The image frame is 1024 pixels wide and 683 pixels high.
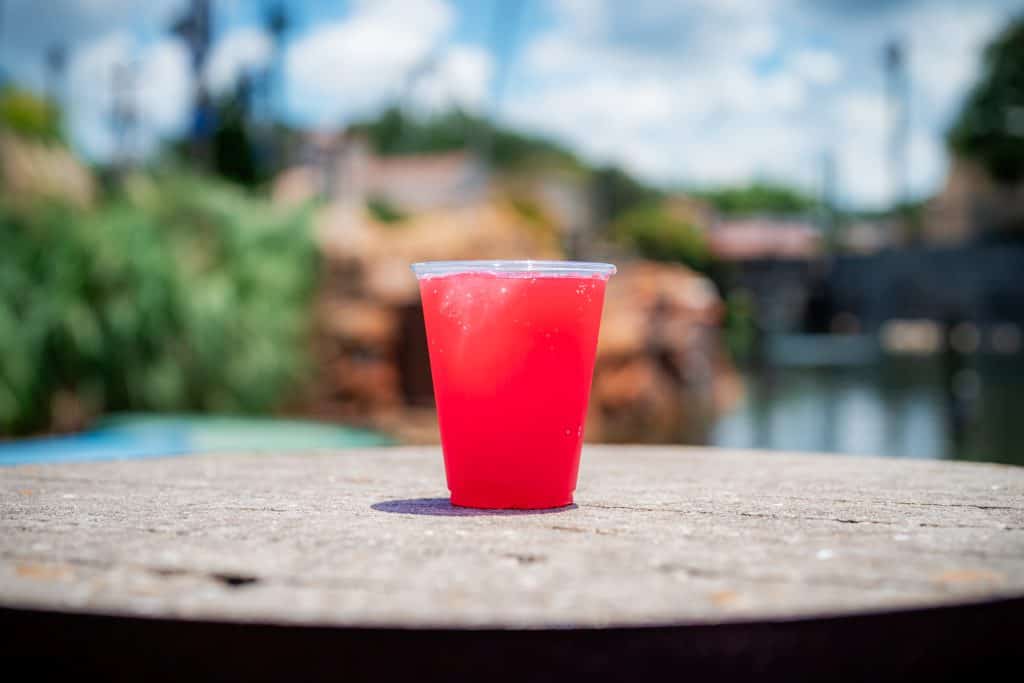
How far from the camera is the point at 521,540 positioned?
4.04 feet

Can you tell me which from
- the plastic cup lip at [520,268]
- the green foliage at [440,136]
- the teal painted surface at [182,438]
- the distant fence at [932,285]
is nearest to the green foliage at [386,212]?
the teal painted surface at [182,438]

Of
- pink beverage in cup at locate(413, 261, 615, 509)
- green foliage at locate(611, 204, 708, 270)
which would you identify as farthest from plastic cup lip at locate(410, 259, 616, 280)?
green foliage at locate(611, 204, 708, 270)

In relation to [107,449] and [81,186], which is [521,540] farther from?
[81,186]

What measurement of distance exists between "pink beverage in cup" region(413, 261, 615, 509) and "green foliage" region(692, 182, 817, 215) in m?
74.6

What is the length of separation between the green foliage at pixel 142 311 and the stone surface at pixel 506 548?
5.97 meters

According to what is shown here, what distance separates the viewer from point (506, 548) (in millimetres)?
1175

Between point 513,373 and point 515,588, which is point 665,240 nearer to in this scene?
point 513,373

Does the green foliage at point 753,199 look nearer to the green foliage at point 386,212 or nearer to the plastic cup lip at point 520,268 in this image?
the green foliage at point 386,212

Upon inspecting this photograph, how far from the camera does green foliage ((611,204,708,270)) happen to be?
150ft

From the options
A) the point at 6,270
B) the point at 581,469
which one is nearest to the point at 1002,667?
the point at 581,469

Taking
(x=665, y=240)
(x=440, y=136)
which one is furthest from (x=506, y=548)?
(x=665, y=240)

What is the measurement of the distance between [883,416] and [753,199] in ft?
194

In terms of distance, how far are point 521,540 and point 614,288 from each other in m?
15.1

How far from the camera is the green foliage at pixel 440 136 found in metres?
34.4
